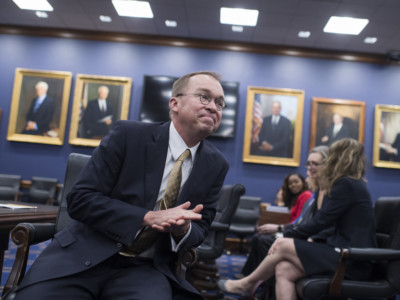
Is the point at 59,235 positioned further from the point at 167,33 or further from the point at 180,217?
the point at 167,33

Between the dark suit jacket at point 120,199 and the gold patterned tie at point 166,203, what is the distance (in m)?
0.04

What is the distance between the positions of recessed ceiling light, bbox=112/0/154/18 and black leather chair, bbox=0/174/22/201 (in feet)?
12.2

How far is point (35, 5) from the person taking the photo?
7.09 meters

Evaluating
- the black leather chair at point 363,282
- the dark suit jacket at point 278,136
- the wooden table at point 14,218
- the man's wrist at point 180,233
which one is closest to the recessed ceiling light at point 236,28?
the dark suit jacket at point 278,136

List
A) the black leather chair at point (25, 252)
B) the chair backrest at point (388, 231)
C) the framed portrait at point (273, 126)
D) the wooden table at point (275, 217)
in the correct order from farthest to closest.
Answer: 1. the framed portrait at point (273, 126)
2. the wooden table at point (275, 217)
3. the chair backrest at point (388, 231)
4. the black leather chair at point (25, 252)

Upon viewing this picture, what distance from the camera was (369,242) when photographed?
259 cm

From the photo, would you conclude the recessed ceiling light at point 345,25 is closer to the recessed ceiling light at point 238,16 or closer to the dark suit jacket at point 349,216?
the recessed ceiling light at point 238,16

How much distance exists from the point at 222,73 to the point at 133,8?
222 cm

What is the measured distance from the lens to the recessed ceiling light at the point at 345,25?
21.9 ft

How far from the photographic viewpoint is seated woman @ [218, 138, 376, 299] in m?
2.50

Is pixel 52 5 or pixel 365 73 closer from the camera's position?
pixel 52 5

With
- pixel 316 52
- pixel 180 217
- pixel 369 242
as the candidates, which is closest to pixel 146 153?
pixel 180 217

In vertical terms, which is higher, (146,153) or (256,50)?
(256,50)

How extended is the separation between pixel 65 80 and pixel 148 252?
6.95 meters
